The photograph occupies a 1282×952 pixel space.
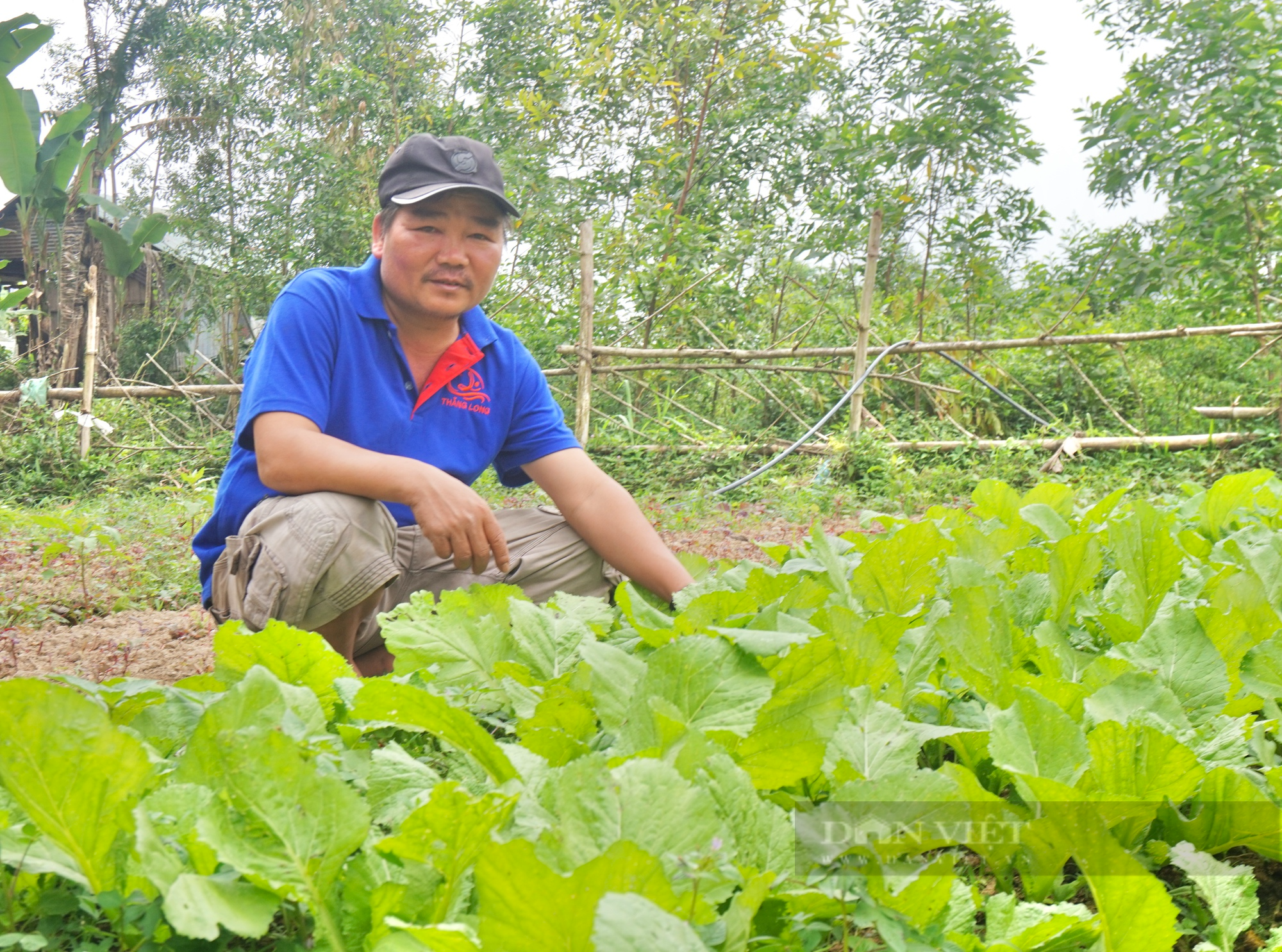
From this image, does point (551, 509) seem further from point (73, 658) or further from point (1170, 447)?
point (1170, 447)

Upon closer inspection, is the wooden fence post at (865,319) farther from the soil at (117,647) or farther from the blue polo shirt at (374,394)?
the blue polo shirt at (374,394)

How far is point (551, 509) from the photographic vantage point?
8.17 ft

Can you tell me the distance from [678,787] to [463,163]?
197cm

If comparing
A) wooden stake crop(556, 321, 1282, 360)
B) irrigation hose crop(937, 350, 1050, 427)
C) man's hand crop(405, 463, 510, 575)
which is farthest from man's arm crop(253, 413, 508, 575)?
irrigation hose crop(937, 350, 1050, 427)

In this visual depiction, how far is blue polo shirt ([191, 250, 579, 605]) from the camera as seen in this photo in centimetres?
207

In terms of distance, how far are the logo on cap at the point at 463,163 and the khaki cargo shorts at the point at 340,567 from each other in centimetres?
74

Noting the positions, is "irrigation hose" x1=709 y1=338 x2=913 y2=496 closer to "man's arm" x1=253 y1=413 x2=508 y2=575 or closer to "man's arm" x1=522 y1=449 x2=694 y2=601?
"man's arm" x1=522 y1=449 x2=694 y2=601

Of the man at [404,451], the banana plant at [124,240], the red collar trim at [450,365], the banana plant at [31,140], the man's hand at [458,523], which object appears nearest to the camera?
the man's hand at [458,523]

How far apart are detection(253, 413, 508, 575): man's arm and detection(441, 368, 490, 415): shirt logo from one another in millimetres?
346

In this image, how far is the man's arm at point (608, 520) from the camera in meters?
1.85

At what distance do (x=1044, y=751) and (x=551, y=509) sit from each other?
1903 millimetres

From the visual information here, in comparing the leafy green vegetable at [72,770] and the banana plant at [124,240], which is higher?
the banana plant at [124,240]

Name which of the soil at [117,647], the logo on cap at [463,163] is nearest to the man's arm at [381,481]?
the logo on cap at [463,163]

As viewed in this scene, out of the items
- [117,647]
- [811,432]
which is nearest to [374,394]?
[117,647]
